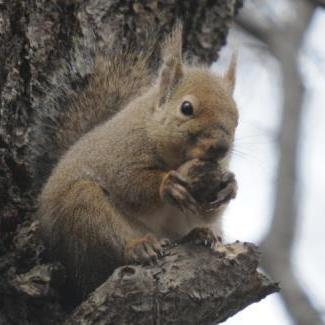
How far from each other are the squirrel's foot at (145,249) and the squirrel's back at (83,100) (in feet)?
1.40

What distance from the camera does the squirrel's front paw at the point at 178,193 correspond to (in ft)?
8.44

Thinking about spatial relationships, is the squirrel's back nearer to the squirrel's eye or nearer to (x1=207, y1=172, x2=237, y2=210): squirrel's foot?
the squirrel's eye

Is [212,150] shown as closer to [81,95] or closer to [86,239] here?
[86,239]

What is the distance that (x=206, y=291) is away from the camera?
7.34 ft

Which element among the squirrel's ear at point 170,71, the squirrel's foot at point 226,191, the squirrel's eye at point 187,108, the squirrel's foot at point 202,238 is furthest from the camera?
the squirrel's ear at point 170,71

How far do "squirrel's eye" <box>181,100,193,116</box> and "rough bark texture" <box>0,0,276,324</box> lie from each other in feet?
1.29

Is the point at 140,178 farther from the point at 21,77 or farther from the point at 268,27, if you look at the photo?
the point at 268,27

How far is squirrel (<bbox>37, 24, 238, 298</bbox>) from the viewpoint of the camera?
2586 mm

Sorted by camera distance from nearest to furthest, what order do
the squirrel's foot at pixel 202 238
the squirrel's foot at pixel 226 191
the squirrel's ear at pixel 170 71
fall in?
the squirrel's foot at pixel 202 238 → the squirrel's foot at pixel 226 191 → the squirrel's ear at pixel 170 71

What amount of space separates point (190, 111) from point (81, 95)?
448mm

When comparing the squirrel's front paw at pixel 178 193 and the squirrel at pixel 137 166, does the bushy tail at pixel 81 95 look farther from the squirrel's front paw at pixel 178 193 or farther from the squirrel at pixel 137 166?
the squirrel's front paw at pixel 178 193

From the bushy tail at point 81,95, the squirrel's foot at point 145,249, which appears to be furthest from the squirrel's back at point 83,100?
the squirrel's foot at point 145,249

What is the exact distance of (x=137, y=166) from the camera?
2875 millimetres

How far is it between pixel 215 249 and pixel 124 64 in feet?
3.34
